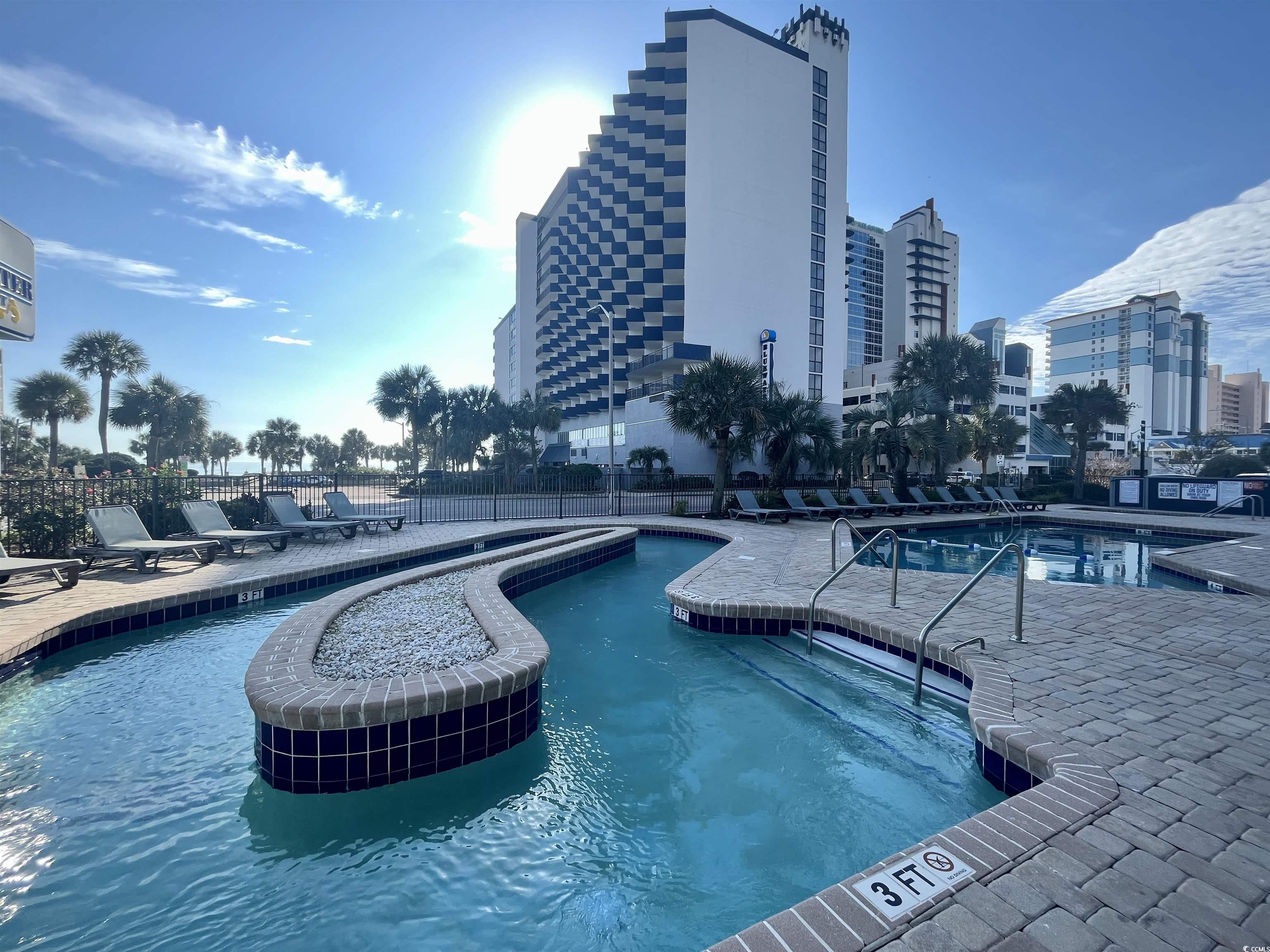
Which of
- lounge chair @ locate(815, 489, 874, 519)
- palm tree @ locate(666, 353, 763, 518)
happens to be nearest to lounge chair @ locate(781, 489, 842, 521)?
lounge chair @ locate(815, 489, 874, 519)

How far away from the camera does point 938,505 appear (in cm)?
2050

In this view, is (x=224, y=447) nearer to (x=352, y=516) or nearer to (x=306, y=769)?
(x=352, y=516)

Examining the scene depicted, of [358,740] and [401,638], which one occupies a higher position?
[401,638]

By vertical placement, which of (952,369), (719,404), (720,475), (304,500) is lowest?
(304,500)

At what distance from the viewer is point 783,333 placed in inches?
1688

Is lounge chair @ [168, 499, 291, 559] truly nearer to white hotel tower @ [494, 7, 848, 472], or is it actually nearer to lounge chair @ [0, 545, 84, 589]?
lounge chair @ [0, 545, 84, 589]

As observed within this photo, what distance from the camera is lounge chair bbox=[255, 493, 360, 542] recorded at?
11578 millimetres

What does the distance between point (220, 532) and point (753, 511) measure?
13870 mm

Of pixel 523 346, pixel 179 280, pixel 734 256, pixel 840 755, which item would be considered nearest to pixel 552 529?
pixel 840 755

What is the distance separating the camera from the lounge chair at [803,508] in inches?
708

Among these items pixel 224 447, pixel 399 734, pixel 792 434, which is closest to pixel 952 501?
pixel 792 434

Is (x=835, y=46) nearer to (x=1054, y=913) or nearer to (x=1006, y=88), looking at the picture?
(x=1006, y=88)

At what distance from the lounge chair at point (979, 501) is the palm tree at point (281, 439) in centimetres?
7364

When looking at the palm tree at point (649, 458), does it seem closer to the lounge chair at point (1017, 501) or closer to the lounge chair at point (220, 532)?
the lounge chair at point (1017, 501)
